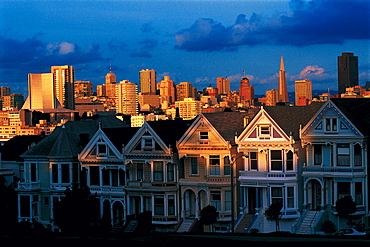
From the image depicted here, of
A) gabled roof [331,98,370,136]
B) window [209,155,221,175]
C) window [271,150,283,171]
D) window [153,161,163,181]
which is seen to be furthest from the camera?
window [153,161,163,181]

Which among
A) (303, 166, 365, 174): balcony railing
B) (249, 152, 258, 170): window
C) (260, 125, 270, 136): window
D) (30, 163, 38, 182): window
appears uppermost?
(260, 125, 270, 136): window

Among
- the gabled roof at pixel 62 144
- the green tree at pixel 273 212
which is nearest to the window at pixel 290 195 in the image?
the green tree at pixel 273 212

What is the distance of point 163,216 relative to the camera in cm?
5672

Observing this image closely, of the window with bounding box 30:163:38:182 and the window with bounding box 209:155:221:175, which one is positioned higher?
the window with bounding box 209:155:221:175

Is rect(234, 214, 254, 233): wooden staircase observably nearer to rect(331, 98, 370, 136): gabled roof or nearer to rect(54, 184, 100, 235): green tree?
rect(331, 98, 370, 136): gabled roof

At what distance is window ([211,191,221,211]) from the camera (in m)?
55.2

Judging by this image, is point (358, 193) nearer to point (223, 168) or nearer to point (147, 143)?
point (223, 168)

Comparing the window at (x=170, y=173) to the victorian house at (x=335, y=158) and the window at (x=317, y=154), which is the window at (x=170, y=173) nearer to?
the victorian house at (x=335, y=158)

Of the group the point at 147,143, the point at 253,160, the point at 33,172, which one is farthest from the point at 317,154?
the point at 33,172

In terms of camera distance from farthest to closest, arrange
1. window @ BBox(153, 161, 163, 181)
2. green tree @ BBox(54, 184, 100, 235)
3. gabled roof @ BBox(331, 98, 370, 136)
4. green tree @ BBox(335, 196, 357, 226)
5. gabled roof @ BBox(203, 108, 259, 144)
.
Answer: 1. window @ BBox(153, 161, 163, 181)
2. gabled roof @ BBox(203, 108, 259, 144)
3. green tree @ BBox(54, 184, 100, 235)
4. gabled roof @ BBox(331, 98, 370, 136)
5. green tree @ BBox(335, 196, 357, 226)

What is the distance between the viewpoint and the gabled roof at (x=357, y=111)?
50838 millimetres

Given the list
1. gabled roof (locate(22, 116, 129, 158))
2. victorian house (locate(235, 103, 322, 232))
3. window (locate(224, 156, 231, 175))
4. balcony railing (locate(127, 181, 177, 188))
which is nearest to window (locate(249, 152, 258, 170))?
victorian house (locate(235, 103, 322, 232))

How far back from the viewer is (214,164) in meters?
55.2

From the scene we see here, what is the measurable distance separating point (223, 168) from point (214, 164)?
700 mm
